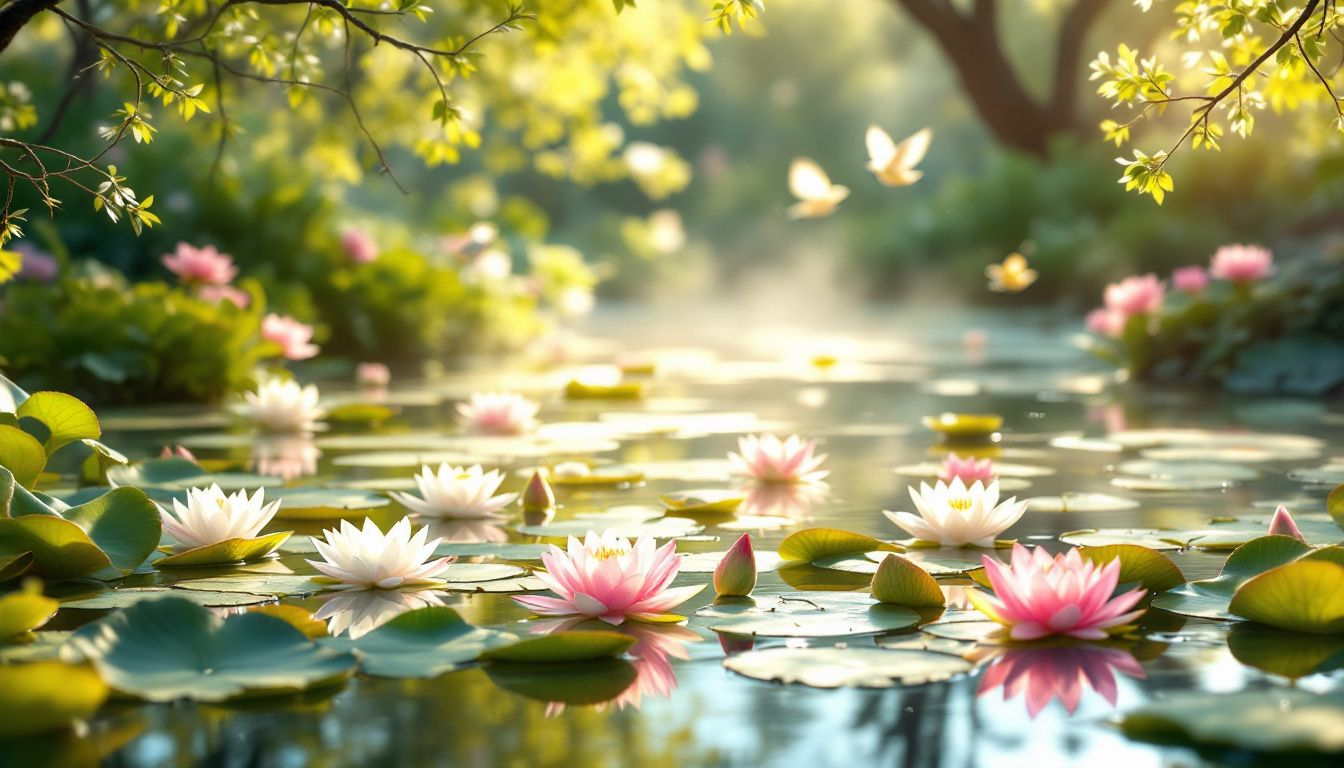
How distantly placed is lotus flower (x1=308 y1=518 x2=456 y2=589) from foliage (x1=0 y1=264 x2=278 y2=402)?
346cm

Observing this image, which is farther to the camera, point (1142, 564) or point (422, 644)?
point (1142, 564)

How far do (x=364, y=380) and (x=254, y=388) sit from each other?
4.29 ft

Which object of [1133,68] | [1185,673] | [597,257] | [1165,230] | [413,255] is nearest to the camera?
[1185,673]

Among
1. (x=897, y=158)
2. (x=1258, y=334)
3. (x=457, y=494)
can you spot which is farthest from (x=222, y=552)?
(x=1258, y=334)

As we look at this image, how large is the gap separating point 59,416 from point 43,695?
3.97 ft

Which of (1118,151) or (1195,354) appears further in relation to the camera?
(1118,151)

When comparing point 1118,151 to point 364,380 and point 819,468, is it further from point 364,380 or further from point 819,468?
point 819,468

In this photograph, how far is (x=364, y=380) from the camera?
7.36 metres

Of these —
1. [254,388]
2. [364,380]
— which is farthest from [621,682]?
[364,380]

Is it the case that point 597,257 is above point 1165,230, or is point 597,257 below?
above

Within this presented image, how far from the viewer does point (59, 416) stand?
2.66 meters

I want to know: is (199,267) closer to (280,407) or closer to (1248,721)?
(280,407)

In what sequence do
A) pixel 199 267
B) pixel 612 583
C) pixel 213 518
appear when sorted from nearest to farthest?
pixel 612 583, pixel 213 518, pixel 199 267

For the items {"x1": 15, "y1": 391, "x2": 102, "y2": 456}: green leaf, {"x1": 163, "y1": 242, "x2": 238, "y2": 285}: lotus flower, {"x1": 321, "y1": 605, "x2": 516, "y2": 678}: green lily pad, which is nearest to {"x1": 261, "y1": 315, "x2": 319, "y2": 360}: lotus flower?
{"x1": 163, "y1": 242, "x2": 238, "y2": 285}: lotus flower
